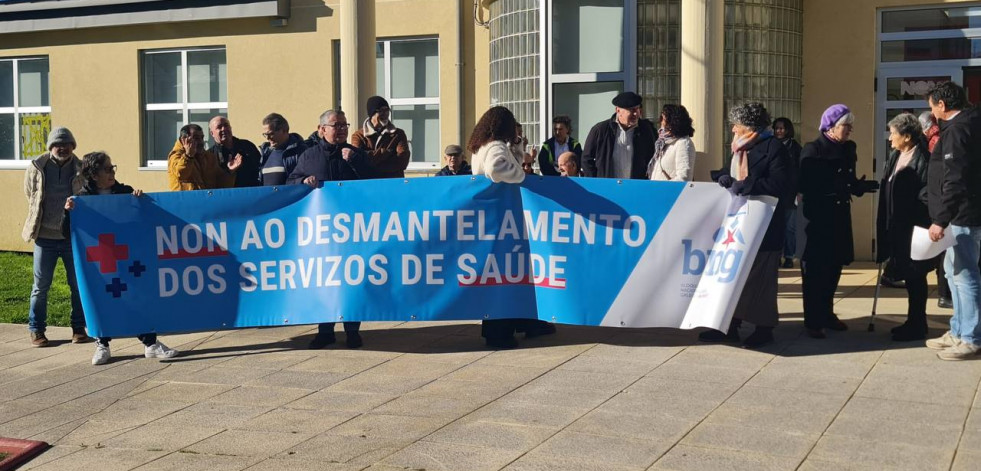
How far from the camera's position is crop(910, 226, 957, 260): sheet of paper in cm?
816

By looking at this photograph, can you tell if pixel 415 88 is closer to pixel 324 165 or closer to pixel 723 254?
pixel 324 165

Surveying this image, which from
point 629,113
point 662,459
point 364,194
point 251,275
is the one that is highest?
point 629,113

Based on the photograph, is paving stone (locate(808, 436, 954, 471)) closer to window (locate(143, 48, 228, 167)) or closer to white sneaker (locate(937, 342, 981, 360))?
white sneaker (locate(937, 342, 981, 360))

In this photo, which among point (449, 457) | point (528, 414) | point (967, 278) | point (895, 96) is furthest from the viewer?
point (895, 96)

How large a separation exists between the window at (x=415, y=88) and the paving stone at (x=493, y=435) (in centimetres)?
932

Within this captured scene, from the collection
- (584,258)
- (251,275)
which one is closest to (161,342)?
(251,275)

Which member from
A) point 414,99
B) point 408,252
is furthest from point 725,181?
point 414,99

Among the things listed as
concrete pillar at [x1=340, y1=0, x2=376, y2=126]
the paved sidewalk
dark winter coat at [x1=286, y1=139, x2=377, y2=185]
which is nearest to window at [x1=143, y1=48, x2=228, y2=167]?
concrete pillar at [x1=340, y1=0, x2=376, y2=126]

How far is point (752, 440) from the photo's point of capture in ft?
20.3

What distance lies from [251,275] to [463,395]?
2.37 metres

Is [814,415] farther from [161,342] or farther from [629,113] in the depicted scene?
[161,342]

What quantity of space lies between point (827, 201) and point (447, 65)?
7.51m

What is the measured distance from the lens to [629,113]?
384 inches

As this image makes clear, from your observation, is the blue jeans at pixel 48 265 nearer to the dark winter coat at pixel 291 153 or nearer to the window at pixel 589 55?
the dark winter coat at pixel 291 153
